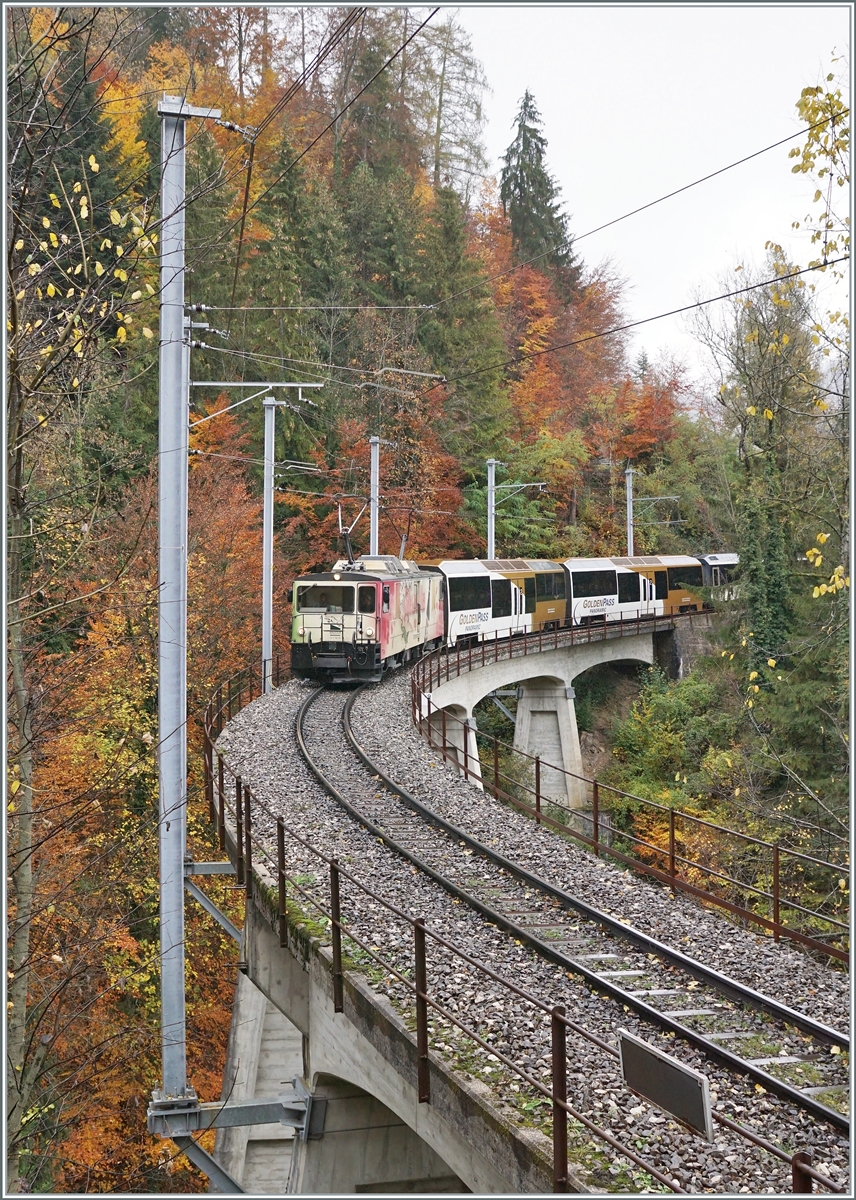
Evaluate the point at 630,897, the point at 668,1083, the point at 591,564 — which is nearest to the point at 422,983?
the point at 668,1083

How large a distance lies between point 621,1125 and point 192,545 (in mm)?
24596

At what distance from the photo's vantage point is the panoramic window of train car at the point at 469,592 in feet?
113

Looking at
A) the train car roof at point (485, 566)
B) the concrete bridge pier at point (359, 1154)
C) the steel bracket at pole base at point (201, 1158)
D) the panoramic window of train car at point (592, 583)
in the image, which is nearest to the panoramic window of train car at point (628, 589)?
the panoramic window of train car at point (592, 583)

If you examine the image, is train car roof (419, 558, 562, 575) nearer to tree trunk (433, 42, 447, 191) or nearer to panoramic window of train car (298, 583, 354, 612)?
panoramic window of train car (298, 583, 354, 612)

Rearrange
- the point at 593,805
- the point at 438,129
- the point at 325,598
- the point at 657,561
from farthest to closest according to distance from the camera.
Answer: the point at 438,129
the point at 657,561
the point at 325,598
the point at 593,805

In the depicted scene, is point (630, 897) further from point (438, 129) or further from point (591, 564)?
point (438, 129)

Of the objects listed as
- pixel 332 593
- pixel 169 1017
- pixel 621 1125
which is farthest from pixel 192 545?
pixel 621 1125

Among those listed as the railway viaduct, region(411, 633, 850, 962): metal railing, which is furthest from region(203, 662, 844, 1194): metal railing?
region(411, 633, 850, 962): metal railing

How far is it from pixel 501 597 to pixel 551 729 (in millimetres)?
6269

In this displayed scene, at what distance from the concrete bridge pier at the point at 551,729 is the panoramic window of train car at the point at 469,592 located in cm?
482

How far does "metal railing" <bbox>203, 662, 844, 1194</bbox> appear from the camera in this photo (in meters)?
5.55

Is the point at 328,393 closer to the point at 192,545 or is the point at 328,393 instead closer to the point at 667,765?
the point at 192,545

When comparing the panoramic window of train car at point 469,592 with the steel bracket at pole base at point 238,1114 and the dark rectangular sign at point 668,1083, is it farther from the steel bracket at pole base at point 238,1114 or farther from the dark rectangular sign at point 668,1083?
the dark rectangular sign at point 668,1083

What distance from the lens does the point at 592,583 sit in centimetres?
4303
